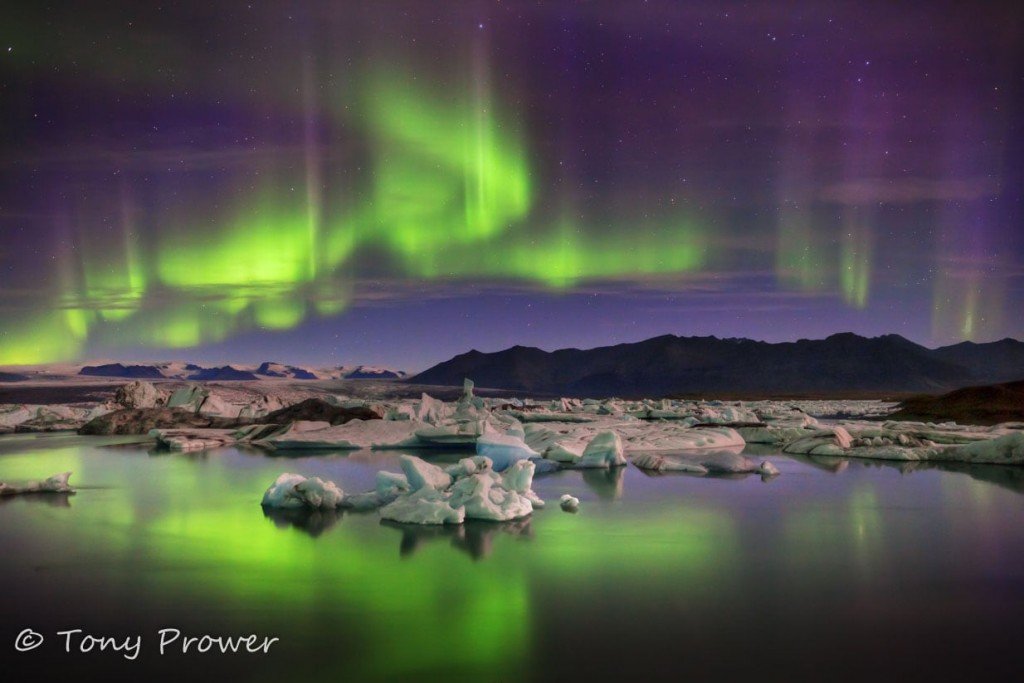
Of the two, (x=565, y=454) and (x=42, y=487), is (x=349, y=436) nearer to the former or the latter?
(x=565, y=454)

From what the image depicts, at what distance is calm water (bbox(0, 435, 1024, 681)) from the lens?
4609 mm

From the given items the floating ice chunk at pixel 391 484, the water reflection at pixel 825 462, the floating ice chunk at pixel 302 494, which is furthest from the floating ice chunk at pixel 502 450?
the water reflection at pixel 825 462

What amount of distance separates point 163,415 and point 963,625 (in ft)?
97.9

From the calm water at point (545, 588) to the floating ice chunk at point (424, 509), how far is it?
238 millimetres

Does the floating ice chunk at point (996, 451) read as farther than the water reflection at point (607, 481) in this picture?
Yes

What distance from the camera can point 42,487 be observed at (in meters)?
12.6

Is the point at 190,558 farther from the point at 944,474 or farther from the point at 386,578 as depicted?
the point at 944,474

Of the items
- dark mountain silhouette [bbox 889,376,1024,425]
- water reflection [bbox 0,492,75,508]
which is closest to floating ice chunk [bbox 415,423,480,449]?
water reflection [bbox 0,492,75,508]

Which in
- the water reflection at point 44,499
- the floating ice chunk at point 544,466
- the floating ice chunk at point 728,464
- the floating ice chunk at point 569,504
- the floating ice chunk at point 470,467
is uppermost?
the floating ice chunk at point 470,467

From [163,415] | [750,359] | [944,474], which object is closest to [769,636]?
[944,474]

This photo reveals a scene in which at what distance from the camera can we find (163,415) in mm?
30078

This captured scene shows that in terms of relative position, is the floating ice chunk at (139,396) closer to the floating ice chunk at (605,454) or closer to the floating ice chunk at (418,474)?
the floating ice chunk at (605,454)

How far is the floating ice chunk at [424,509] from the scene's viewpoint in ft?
30.0

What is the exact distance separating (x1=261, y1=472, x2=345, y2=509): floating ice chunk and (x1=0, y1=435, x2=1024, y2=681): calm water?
0.34m
